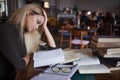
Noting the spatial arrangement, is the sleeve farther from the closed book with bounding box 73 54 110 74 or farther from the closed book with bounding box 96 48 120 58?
the closed book with bounding box 96 48 120 58

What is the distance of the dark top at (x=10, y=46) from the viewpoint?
1.05m

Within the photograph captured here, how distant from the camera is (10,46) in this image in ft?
3.47

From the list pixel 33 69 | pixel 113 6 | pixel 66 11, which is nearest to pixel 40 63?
pixel 33 69

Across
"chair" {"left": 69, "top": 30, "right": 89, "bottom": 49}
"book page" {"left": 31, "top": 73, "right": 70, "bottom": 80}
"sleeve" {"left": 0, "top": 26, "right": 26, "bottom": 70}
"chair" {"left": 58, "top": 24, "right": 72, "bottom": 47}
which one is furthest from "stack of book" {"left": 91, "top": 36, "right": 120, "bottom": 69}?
"chair" {"left": 58, "top": 24, "right": 72, "bottom": 47}

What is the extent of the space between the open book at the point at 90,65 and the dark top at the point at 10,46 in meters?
0.31

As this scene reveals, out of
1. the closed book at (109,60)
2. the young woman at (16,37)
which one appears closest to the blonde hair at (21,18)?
the young woman at (16,37)

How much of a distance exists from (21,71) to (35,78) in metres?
0.21

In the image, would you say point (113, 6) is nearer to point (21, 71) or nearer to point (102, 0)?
point (102, 0)

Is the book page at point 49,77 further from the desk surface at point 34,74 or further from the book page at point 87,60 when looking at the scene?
the book page at point 87,60

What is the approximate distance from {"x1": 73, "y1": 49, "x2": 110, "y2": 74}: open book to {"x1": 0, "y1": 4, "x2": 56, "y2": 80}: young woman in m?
0.31

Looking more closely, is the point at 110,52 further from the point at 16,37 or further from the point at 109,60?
the point at 16,37

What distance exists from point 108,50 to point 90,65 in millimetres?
131

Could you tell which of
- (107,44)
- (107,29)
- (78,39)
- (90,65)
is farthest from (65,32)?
(90,65)

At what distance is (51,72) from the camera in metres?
0.98
